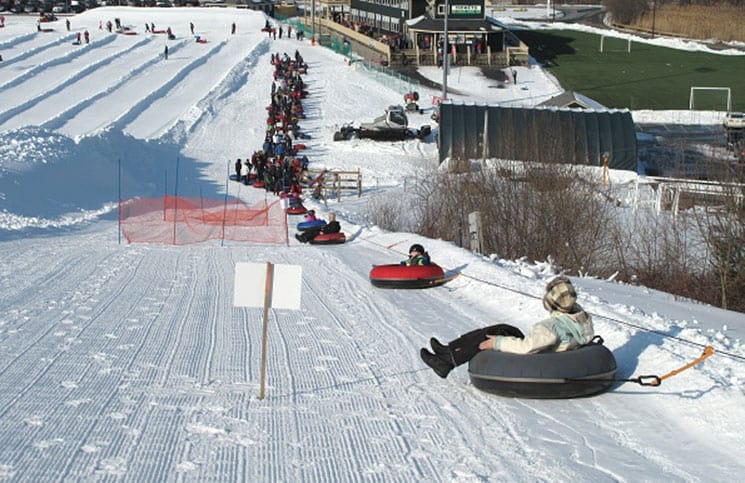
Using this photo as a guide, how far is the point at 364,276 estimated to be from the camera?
17781 millimetres

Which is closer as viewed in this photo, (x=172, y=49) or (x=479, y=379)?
(x=479, y=379)

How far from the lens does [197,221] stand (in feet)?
87.2

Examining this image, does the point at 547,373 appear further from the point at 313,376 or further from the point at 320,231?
the point at 320,231

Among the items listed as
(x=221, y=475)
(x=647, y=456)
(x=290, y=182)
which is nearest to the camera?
(x=221, y=475)

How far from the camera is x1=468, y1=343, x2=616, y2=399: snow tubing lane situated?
9.20 m

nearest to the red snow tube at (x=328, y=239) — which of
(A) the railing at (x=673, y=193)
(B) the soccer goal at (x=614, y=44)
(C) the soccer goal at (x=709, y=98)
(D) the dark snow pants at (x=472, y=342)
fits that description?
(A) the railing at (x=673, y=193)

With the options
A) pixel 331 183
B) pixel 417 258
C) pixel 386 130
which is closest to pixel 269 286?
pixel 417 258

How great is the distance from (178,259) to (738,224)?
11.0 meters

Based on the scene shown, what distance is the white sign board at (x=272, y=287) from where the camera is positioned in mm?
9242

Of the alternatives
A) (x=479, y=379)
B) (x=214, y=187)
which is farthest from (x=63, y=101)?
(x=479, y=379)

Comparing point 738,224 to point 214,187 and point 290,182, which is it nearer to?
point 290,182

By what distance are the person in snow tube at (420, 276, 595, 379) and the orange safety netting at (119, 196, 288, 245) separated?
562 inches

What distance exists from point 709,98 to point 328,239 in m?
42.5

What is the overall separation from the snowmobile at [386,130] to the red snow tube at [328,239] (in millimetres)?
21609
